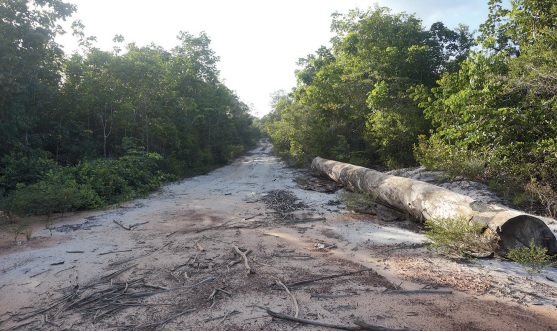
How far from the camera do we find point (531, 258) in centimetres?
382

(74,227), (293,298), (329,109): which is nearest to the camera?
(293,298)

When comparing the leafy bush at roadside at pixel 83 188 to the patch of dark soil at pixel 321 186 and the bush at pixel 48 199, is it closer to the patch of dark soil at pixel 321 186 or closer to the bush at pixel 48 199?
the bush at pixel 48 199

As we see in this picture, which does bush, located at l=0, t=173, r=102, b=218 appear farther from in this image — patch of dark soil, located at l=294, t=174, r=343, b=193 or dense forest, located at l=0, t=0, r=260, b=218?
patch of dark soil, located at l=294, t=174, r=343, b=193

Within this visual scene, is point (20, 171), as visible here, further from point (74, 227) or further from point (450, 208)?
point (450, 208)

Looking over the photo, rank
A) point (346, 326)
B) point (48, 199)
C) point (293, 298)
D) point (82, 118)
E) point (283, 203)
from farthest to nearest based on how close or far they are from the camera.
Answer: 1. point (82, 118)
2. point (283, 203)
3. point (48, 199)
4. point (293, 298)
5. point (346, 326)

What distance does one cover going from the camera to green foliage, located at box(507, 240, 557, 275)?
3775 millimetres

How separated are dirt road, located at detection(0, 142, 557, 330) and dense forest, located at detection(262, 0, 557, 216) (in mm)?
4282

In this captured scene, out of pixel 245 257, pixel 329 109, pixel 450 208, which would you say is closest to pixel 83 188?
pixel 245 257

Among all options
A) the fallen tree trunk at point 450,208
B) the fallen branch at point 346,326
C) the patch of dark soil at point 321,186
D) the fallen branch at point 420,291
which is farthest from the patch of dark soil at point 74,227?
the patch of dark soil at point 321,186

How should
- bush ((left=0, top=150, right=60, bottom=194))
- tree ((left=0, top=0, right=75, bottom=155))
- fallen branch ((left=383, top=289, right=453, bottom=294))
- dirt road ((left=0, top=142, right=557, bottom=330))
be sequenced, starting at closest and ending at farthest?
1. dirt road ((left=0, top=142, right=557, bottom=330))
2. fallen branch ((left=383, top=289, right=453, bottom=294))
3. bush ((left=0, top=150, right=60, bottom=194))
4. tree ((left=0, top=0, right=75, bottom=155))

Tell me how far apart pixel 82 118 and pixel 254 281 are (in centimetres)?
1558

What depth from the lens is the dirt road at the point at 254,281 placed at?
2.96 metres

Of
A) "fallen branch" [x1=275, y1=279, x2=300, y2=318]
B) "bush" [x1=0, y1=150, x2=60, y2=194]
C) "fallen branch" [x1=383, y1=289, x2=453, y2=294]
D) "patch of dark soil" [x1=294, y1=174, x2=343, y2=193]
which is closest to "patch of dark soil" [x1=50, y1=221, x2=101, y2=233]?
"bush" [x1=0, y1=150, x2=60, y2=194]

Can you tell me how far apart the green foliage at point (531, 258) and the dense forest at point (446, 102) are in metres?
3.59
